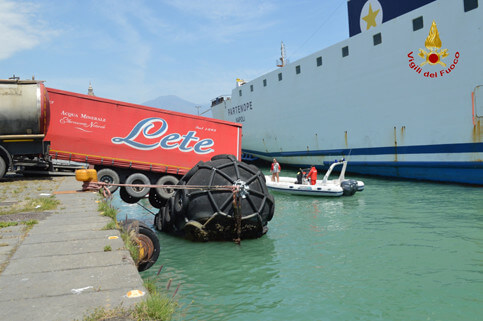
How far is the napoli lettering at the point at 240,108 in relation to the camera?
39750mm

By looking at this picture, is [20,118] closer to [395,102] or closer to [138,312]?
[138,312]

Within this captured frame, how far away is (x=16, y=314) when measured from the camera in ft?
10.6

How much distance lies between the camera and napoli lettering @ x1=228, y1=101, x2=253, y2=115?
130 ft

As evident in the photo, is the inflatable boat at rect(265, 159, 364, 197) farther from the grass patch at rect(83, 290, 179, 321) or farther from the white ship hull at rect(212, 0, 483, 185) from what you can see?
the grass patch at rect(83, 290, 179, 321)

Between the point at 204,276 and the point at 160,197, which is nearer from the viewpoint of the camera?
the point at 204,276

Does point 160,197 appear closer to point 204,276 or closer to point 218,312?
point 204,276

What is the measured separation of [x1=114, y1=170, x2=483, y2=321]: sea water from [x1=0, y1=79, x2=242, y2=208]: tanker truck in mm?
4514

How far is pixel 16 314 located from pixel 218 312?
364cm

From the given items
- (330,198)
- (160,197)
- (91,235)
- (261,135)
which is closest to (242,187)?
(91,235)

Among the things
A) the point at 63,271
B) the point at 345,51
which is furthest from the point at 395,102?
the point at 63,271

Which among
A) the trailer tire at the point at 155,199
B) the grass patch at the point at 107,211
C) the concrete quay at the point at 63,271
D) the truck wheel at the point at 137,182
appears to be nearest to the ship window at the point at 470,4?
the trailer tire at the point at 155,199

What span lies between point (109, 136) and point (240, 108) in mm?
27643

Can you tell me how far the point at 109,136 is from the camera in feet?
49.8

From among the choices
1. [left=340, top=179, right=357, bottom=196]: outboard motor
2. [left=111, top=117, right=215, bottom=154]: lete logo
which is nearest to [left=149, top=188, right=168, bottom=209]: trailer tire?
[left=111, top=117, right=215, bottom=154]: lete logo
